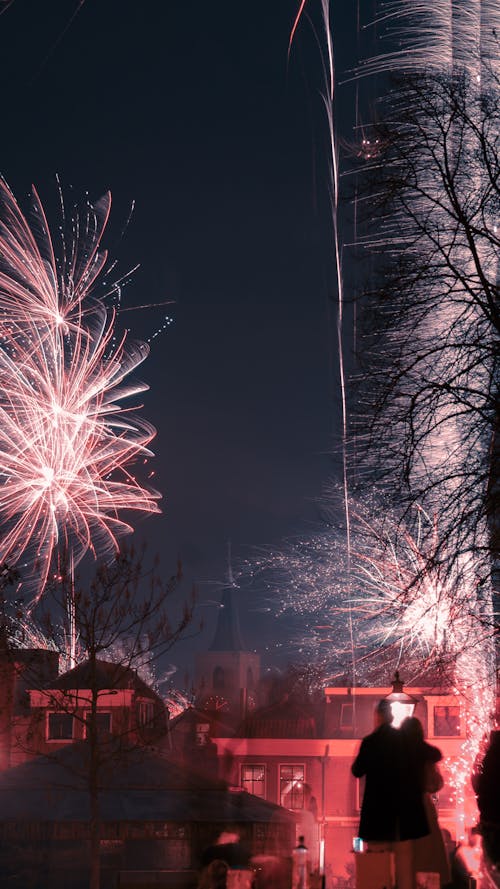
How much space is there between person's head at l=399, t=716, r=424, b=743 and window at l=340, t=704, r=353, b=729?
38.8 meters

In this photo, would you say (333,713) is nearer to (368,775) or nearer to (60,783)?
(60,783)

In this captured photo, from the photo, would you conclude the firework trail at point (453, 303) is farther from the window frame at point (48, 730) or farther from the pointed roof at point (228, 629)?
the pointed roof at point (228, 629)

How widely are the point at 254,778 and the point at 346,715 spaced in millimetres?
4433

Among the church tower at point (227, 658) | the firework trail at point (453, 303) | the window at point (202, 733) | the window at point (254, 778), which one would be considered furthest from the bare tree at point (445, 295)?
the church tower at point (227, 658)

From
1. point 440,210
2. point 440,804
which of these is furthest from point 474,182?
point 440,804

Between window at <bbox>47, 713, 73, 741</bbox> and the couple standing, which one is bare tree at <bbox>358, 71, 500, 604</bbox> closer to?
the couple standing

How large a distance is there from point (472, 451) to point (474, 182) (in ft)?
8.90

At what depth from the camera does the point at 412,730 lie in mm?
7219

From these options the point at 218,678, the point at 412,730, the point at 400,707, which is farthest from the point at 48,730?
the point at 218,678

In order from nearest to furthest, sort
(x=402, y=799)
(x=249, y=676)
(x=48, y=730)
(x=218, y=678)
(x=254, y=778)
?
(x=402, y=799) < (x=48, y=730) < (x=254, y=778) < (x=218, y=678) < (x=249, y=676)

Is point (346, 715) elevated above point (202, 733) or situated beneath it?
elevated above

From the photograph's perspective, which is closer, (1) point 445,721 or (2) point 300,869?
(2) point 300,869

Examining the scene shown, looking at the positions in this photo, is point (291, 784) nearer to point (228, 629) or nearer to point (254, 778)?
point (254, 778)

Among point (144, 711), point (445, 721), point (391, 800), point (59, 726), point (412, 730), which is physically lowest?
point (391, 800)
